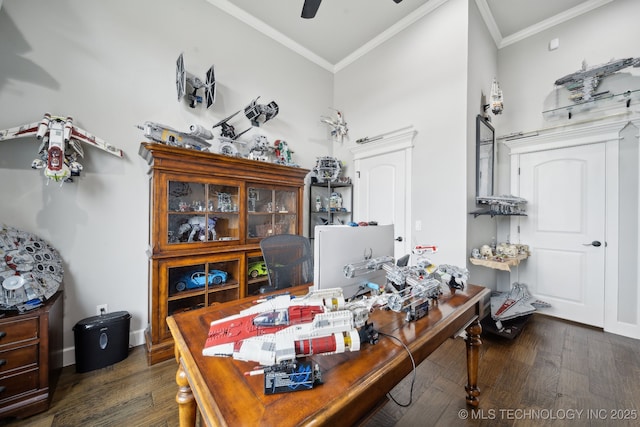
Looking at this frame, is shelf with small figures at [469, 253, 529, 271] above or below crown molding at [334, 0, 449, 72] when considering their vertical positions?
below

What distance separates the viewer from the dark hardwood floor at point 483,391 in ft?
4.72

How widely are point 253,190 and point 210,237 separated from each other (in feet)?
2.30

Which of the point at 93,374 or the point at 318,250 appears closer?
the point at 318,250

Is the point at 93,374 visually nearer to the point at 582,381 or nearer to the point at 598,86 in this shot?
the point at 582,381

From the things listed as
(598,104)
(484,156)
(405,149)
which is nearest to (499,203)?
(484,156)

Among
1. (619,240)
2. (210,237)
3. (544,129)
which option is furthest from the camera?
(544,129)

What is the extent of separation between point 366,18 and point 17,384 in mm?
4687

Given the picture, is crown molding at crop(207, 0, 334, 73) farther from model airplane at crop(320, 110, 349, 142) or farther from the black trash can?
the black trash can

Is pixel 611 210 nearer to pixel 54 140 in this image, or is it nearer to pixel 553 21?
pixel 553 21

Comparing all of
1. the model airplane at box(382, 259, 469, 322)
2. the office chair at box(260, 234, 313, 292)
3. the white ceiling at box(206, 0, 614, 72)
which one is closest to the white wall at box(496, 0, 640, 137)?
the white ceiling at box(206, 0, 614, 72)

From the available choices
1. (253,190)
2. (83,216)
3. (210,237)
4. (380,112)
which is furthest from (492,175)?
(83,216)

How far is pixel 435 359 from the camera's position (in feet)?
6.76

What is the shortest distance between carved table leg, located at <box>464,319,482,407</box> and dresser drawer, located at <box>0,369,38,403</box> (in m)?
2.78

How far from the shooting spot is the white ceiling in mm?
2775
